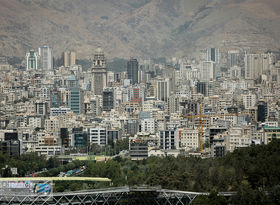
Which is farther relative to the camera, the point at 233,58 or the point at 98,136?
the point at 233,58

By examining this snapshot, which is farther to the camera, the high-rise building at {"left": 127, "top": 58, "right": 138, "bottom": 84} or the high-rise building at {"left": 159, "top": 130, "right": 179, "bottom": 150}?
the high-rise building at {"left": 127, "top": 58, "right": 138, "bottom": 84}

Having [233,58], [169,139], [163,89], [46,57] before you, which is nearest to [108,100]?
[163,89]

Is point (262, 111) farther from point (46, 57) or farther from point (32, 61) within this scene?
point (46, 57)

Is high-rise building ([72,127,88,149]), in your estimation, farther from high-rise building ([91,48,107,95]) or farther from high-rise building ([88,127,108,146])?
high-rise building ([91,48,107,95])

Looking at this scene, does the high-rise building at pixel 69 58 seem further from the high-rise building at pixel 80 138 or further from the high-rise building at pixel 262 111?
the high-rise building at pixel 80 138

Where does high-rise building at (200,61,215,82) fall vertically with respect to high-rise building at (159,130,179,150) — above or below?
above

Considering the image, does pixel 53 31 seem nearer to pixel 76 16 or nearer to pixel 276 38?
pixel 76 16

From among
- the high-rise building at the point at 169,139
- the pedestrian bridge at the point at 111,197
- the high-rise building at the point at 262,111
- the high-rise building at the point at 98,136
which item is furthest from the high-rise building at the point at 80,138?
the pedestrian bridge at the point at 111,197

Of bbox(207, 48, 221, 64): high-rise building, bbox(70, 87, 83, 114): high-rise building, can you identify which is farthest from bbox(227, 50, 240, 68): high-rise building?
bbox(70, 87, 83, 114): high-rise building
